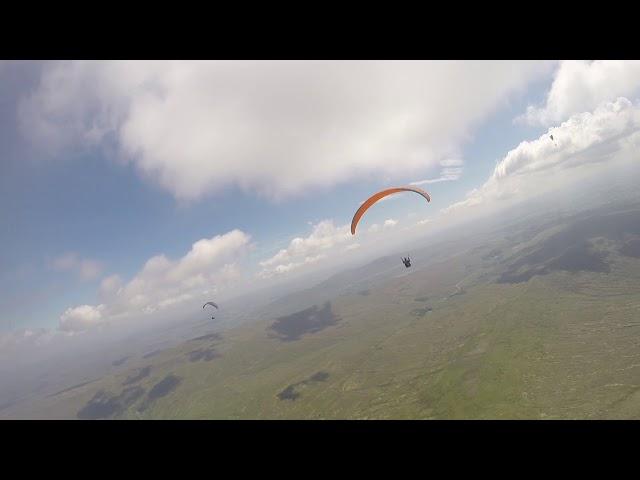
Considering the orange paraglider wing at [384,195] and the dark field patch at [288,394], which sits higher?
the orange paraglider wing at [384,195]

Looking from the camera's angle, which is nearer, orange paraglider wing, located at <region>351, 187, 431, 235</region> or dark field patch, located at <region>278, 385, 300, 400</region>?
orange paraglider wing, located at <region>351, 187, 431, 235</region>

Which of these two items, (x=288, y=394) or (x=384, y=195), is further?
(x=288, y=394)

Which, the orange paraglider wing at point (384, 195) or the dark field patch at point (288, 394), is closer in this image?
the orange paraglider wing at point (384, 195)

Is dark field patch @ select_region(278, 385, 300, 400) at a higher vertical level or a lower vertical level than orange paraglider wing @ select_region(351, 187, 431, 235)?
lower

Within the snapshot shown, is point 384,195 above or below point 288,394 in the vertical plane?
above
